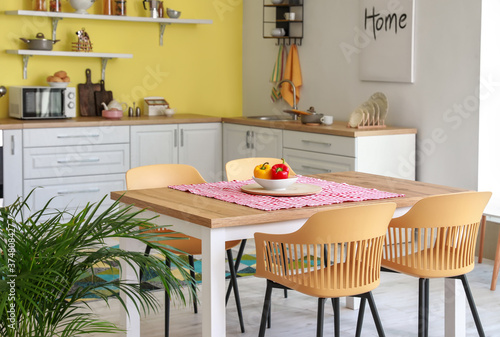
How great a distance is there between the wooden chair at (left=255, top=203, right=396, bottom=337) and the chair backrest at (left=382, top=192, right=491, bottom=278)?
22 cm

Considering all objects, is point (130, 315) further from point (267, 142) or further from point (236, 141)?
point (236, 141)

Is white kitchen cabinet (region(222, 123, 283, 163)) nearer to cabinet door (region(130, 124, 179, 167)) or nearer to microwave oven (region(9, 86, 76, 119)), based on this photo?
cabinet door (region(130, 124, 179, 167))

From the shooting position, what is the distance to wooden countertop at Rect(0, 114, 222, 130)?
5359 mm

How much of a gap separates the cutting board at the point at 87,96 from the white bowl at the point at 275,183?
129 inches

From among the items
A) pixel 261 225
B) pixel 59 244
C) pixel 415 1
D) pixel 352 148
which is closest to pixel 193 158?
pixel 352 148

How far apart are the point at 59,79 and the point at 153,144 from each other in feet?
2.91

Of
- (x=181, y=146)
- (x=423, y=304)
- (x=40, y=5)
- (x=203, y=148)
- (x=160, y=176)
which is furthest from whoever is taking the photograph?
(x=203, y=148)

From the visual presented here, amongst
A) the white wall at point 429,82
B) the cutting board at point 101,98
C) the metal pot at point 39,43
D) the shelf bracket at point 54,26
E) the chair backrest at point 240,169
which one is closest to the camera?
the chair backrest at point 240,169

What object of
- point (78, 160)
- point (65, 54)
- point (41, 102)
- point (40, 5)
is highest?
point (40, 5)

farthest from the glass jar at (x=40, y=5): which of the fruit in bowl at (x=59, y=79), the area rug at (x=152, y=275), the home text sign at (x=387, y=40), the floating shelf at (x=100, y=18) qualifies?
the home text sign at (x=387, y=40)

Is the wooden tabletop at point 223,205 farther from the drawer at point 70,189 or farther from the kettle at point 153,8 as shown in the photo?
the kettle at point 153,8

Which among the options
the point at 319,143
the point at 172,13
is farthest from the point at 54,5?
the point at 319,143

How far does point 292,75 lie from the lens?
20.9ft

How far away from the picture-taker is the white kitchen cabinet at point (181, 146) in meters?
5.89
